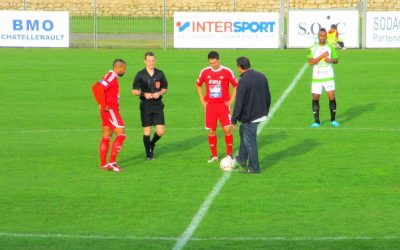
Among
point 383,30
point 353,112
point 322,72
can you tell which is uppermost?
point 383,30

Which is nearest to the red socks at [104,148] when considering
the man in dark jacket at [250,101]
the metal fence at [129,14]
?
the man in dark jacket at [250,101]

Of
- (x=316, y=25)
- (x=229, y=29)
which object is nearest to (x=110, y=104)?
(x=229, y=29)

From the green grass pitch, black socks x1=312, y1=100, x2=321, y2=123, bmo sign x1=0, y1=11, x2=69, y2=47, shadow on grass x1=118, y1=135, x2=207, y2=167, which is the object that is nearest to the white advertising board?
bmo sign x1=0, y1=11, x2=69, y2=47

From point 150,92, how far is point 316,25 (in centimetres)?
2616

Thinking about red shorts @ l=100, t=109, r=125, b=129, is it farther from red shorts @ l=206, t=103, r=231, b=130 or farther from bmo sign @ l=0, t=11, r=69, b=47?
bmo sign @ l=0, t=11, r=69, b=47

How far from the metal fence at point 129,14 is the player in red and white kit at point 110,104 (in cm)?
2887

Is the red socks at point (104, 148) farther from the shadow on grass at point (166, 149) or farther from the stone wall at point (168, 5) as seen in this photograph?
the stone wall at point (168, 5)

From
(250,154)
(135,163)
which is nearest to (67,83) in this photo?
(135,163)

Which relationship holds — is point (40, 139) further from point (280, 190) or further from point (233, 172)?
point (280, 190)

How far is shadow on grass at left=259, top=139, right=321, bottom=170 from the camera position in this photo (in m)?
18.8

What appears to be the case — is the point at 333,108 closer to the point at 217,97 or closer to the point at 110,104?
the point at 217,97

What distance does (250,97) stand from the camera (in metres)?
17.2

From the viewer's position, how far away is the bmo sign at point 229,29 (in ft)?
146

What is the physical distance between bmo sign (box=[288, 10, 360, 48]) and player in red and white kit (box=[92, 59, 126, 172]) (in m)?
27.2
